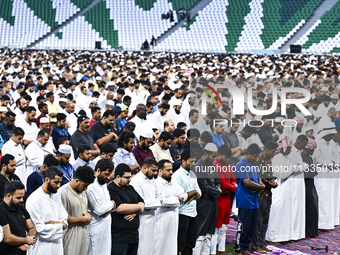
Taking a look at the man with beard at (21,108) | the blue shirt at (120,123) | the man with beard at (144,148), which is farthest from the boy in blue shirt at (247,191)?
the man with beard at (21,108)

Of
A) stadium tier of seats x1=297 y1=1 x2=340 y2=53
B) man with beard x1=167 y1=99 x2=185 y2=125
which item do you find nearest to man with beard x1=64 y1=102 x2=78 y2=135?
man with beard x1=167 y1=99 x2=185 y2=125

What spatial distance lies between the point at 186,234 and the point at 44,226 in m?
1.92

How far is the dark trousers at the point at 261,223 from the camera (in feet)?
22.8

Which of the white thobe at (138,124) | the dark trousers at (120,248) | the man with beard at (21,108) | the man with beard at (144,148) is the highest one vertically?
the man with beard at (21,108)

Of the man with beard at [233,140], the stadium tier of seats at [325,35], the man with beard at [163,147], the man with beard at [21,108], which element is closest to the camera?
the man with beard at [163,147]

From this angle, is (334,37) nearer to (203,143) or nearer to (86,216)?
(203,143)

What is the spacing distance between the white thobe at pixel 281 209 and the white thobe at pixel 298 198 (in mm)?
66

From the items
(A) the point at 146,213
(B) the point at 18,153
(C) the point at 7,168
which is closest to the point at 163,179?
(A) the point at 146,213

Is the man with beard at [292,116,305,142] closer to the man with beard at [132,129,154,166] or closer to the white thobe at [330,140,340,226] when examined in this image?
the white thobe at [330,140,340,226]

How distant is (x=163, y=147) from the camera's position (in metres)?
6.89

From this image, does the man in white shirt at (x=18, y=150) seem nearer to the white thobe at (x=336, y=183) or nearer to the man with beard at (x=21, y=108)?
the man with beard at (x=21, y=108)

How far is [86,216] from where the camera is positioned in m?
4.79

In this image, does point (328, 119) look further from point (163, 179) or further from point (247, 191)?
point (163, 179)

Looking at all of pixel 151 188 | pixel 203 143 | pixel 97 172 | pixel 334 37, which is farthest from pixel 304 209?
pixel 334 37
